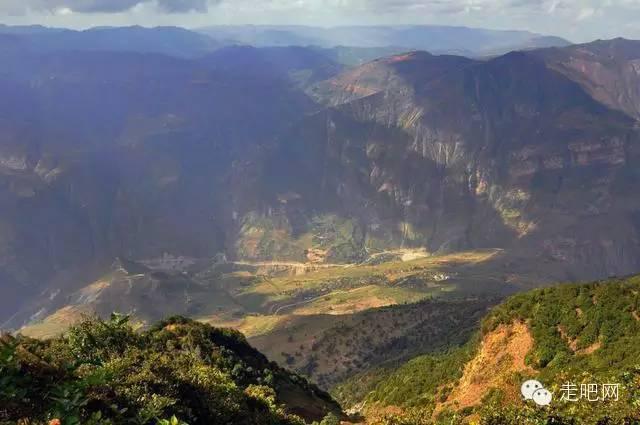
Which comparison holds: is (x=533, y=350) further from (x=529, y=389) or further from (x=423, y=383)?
(x=529, y=389)

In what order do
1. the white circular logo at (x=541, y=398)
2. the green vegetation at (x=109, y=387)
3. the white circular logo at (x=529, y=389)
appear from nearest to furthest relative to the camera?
the green vegetation at (x=109, y=387)
the white circular logo at (x=541, y=398)
the white circular logo at (x=529, y=389)

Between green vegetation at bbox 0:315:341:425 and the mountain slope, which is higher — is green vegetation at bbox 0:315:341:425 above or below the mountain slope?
above

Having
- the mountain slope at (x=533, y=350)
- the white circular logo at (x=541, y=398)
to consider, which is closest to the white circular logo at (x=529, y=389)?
the white circular logo at (x=541, y=398)

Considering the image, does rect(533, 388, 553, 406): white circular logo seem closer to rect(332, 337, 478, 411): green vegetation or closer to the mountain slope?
the mountain slope

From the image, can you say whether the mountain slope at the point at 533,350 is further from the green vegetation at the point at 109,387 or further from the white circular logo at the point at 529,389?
the green vegetation at the point at 109,387

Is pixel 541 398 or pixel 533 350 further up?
pixel 541 398

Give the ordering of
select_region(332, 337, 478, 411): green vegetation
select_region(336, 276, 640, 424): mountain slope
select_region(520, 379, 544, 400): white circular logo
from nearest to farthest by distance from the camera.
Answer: select_region(520, 379, 544, 400): white circular logo < select_region(336, 276, 640, 424): mountain slope < select_region(332, 337, 478, 411): green vegetation

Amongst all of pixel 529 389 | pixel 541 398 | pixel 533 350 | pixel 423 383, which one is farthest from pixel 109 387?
pixel 423 383

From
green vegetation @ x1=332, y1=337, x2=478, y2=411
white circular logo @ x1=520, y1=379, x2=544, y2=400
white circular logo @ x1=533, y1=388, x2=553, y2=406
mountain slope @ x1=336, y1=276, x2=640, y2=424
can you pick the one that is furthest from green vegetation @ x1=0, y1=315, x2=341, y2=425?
green vegetation @ x1=332, y1=337, x2=478, y2=411

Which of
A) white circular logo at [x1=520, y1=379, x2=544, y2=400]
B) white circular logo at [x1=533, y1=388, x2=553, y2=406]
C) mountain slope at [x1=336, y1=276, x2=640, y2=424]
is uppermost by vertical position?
white circular logo at [x1=533, y1=388, x2=553, y2=406]

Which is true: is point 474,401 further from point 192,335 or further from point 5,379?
point 5,379

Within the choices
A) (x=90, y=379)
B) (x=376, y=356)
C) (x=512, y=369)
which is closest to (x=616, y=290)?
(x=512, y=369)
